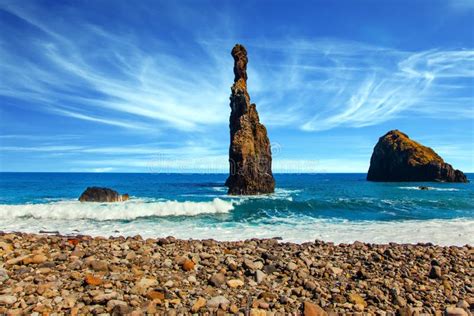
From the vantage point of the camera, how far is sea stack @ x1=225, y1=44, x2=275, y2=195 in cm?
4159

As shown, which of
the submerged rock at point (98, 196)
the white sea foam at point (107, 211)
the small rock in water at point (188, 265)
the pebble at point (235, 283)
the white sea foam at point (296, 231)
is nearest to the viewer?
the pebble at point (235, 283)

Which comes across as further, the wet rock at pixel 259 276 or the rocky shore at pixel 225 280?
the wet rock at pixel 259 276

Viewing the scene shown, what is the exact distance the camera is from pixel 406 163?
308 feet

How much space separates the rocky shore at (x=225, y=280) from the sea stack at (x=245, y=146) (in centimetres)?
3233

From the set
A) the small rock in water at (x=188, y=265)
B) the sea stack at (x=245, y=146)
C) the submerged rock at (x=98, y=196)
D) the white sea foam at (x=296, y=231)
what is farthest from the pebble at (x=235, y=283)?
the sea stack at (x=245, y=146)

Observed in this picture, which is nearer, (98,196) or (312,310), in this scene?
(312,310)

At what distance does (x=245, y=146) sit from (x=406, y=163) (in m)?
70.4

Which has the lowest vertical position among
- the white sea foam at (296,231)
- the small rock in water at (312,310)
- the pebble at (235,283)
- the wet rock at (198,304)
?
the white sea foam at (296,231)

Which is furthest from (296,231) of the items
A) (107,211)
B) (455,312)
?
(107,211)

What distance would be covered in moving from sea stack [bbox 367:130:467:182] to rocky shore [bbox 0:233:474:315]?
94966 millimetres

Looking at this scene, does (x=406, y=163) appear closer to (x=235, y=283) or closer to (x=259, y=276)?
(x=259, y=276)

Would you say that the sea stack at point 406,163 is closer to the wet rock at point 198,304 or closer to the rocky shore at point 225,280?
the rocky shore at point 225,280

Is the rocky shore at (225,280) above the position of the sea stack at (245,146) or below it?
below

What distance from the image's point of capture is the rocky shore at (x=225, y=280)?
18.2ft
